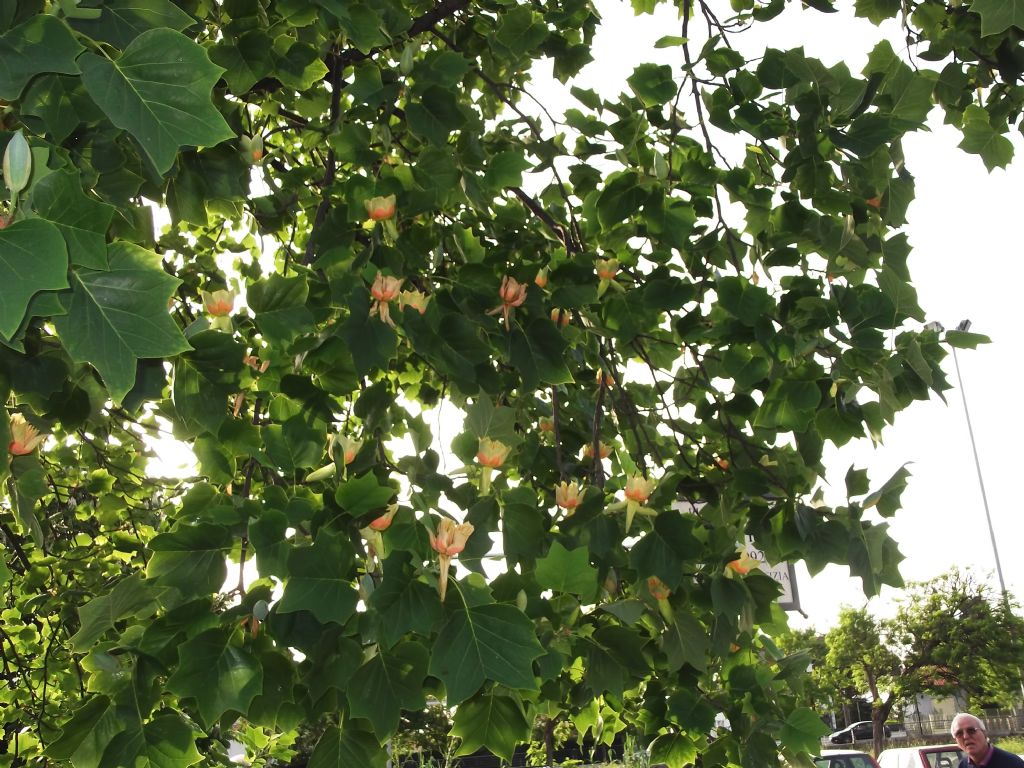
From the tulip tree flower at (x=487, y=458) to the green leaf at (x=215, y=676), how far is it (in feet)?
1.69

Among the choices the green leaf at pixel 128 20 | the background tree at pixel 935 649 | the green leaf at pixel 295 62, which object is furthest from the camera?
the background tree at pixel 935 649

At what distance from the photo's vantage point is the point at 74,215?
0.95 meters

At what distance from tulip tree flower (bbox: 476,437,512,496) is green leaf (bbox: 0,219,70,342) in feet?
3.22

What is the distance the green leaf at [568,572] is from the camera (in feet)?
5.07

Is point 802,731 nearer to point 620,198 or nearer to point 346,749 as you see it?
point 346,749

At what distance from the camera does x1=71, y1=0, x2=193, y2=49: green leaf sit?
114cm

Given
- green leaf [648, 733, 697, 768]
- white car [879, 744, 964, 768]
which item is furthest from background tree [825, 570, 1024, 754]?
green leaf [648, 733, 697, 768]

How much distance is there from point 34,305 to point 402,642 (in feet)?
2.70

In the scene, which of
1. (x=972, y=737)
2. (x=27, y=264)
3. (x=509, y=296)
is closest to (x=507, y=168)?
(x=509, y=296)

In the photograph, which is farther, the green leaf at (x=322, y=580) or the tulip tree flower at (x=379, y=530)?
the tulip tree flower at (x=379, y=530)

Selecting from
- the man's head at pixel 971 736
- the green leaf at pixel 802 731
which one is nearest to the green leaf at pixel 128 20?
the green leaf at pixel 802 731

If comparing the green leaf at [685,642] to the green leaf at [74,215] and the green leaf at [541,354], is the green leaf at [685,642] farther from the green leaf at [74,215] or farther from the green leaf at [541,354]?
the green leaf at [74,215]

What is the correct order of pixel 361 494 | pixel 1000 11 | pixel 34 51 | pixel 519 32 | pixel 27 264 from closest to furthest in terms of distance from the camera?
pixel 27 264 < pixel 34 51 < pixel 361 494 < pixel 1000 11 < pixel 519 32

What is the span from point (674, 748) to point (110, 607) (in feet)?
4.72
